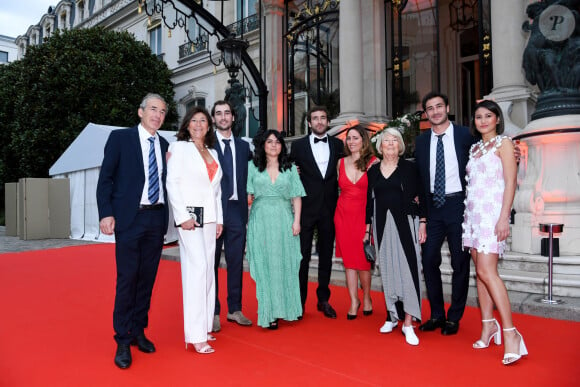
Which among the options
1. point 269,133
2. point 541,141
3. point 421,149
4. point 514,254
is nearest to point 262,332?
point 269,133

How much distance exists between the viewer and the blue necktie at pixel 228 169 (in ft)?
14.5

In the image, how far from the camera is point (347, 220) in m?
4.56

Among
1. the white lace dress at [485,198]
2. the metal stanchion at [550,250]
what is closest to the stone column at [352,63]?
the metal stanchion at [550,250]

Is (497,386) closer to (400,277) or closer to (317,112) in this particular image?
(400,277)

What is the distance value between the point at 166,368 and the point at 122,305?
61cm

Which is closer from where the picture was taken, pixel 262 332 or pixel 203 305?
pixel 203 305

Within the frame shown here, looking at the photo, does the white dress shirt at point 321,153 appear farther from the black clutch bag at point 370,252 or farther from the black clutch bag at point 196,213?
the black clutch bag at point 196,213

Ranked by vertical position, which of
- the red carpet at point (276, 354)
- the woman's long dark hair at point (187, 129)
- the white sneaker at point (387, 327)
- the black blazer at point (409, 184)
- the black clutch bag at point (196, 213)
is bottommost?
the red carpet at point (276, 354)

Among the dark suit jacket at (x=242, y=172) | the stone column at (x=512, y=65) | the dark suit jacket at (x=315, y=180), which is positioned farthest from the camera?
the stone column at (x=512, y=65)

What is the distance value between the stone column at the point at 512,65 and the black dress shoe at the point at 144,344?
733 cm

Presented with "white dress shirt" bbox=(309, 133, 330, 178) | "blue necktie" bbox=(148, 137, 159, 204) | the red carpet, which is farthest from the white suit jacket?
"white dress shirt" bbox=(309, 133, 330, 178)

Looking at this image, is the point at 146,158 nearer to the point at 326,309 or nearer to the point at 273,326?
A: the point at 273,326

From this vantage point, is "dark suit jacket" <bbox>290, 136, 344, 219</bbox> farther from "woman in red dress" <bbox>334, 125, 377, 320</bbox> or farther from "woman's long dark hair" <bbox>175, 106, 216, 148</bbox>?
"woman's long dark hair" <bbox>175, 106, 216, 148</bbox>

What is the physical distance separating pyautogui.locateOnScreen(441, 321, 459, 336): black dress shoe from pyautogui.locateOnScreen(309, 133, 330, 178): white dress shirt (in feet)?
6.32
